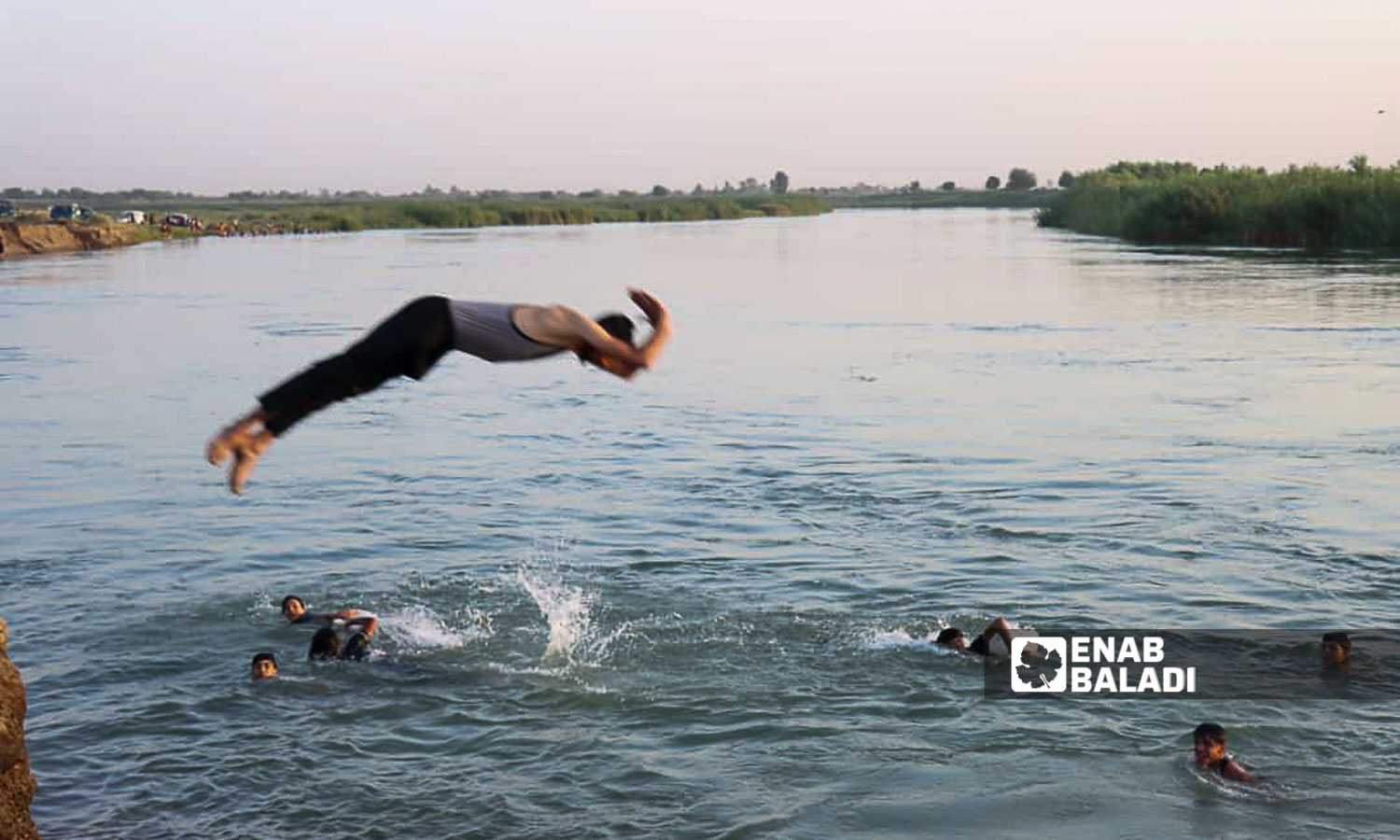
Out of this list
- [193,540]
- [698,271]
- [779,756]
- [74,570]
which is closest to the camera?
[779,756]

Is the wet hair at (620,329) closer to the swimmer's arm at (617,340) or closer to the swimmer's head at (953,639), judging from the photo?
the swimmer's arm at (617,340)

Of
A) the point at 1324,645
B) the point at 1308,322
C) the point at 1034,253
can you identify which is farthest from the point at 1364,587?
the point at 1034,253

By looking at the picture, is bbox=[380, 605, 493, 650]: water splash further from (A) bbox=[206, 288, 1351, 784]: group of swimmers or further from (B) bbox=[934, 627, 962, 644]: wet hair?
(A) bbox=[206, 288, 1351, 784]: group of swimmers

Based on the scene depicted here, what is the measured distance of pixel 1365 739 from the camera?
482 inches

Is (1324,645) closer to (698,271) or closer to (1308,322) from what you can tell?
(1308,322)

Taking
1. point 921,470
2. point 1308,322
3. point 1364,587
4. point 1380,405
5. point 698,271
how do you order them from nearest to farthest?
1. point 1364,587
2. point 921,470
3. point 1380,405
4. point 1308,322
5. point 698,271

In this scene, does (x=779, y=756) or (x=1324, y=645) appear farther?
(x=1324, y=645)

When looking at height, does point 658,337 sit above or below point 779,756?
above

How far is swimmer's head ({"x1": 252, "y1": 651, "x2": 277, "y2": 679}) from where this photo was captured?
14000 millimetres

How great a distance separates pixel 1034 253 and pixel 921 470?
188 ft

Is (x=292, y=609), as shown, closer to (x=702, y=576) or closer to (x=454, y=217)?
(x=702, y=576)

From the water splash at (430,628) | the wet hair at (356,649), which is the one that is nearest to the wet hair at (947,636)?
the water splash at (430,628)

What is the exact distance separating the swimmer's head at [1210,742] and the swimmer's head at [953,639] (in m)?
3.11

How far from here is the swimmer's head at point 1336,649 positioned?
13672mm
